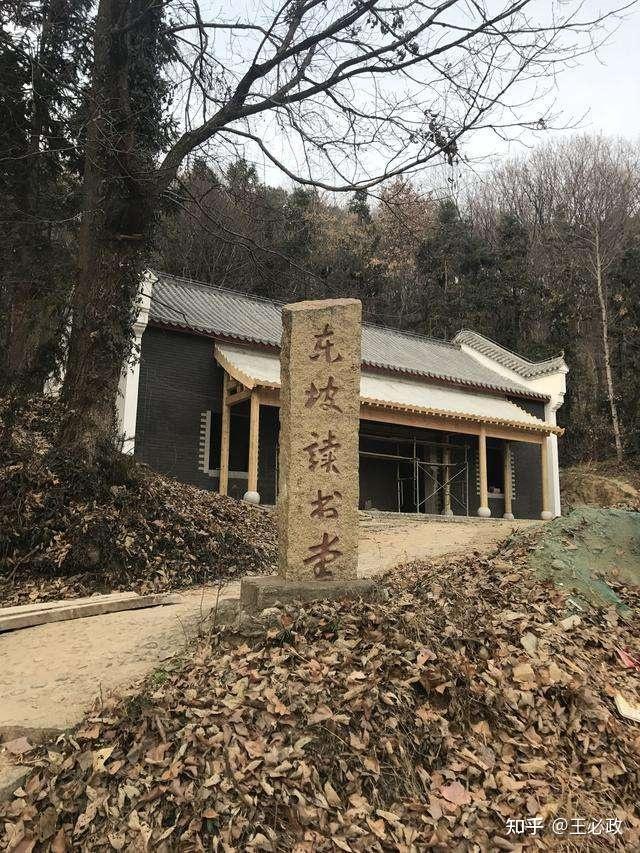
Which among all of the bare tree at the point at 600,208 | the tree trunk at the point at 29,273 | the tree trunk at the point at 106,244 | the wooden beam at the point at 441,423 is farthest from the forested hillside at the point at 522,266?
the tree trunk at the point at 106,244

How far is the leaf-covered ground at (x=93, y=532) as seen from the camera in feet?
21.9

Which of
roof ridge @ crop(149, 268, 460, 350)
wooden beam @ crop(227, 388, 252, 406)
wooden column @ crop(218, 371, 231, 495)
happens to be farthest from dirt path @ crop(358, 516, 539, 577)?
roof ridge @ crop(149, 268, 460, 350)

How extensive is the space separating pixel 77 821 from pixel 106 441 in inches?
216

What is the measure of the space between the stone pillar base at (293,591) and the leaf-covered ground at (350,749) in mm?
175

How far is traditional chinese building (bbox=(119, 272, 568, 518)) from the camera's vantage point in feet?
45.8

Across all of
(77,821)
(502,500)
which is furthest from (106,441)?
(502,500)

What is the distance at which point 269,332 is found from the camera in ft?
54.5

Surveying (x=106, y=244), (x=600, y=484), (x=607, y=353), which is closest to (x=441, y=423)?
(x=600, y=484)

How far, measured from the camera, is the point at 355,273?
29141 millimetres

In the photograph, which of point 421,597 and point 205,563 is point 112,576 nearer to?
point 205,563

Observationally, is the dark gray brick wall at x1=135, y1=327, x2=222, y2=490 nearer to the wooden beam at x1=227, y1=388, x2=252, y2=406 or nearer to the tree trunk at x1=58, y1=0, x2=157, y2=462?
the wooden beam at x1=227, y1=388, x2=252, y2=406

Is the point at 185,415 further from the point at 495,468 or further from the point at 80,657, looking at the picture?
the point at 495,468

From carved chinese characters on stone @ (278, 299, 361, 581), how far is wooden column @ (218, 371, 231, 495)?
9222mm

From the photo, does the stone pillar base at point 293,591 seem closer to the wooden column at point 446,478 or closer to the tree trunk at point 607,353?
the wooden column at point 446,478
